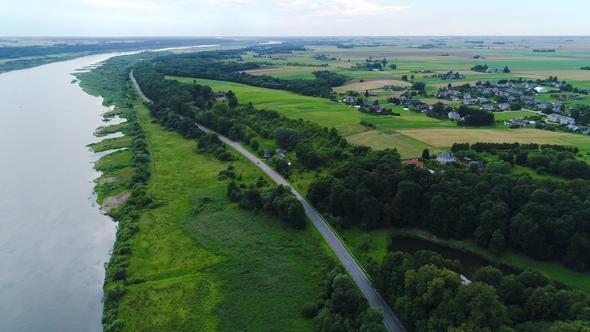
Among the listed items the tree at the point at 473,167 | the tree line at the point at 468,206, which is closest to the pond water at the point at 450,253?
the tree line at the point at 468,206

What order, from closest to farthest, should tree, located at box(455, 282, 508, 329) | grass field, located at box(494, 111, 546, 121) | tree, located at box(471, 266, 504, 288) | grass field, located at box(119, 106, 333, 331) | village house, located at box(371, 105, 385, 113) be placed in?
tree, located at box(455, 282, 508, 329), tree, located at box(471, 266, 504, 288), grass field, located at box(119, 106, 333, 331), grass field, located at box(494, 111, 546, 121), village house, located at box(371, 105, 385, 113)

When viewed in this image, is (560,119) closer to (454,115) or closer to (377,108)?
(454,115)

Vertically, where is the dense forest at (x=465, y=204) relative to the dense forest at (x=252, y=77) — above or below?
below

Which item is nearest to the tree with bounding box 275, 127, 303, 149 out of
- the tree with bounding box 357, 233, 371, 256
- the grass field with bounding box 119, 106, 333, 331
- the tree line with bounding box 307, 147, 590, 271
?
the grass field with bounding box 119, 106, 333, 331

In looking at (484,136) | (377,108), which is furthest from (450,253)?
(377,108)

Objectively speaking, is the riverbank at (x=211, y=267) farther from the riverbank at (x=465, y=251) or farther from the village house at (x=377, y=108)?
the village house at (x=377, y=108)

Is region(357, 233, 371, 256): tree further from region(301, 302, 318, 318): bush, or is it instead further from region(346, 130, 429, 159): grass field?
region(346, 130, 429, 159): grass field
